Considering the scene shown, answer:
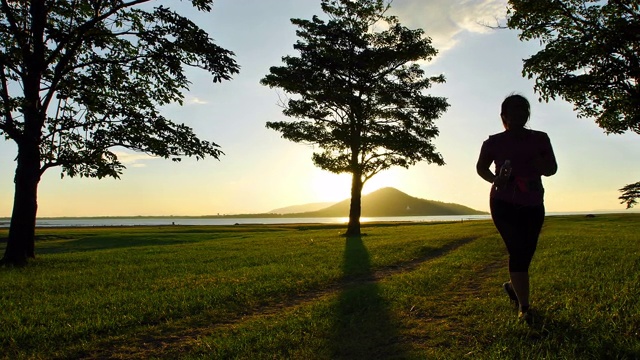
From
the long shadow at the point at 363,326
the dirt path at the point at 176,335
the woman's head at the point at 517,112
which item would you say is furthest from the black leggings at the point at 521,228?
the dirt path at the point at 176,335

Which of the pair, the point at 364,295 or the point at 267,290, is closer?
the point at 364,295

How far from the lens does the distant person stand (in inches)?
201

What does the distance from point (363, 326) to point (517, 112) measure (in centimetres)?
368

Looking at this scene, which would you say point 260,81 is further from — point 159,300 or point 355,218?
point 159,300

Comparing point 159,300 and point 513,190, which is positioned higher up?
point 513,190

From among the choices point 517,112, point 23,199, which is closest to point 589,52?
point 517,112

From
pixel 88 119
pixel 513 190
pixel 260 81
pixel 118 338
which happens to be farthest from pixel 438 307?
pixel 260 81

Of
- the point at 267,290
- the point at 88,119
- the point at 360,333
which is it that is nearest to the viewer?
the point at 360,333

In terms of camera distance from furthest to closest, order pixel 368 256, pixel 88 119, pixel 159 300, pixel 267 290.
→ pixel 88 119 → pixel 368 256 → pixel 267 290 → pixel 159 300

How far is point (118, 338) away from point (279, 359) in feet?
8.88

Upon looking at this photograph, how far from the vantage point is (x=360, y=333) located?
563cm

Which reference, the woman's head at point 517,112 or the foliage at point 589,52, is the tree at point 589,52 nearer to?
the foliage at point 589,52

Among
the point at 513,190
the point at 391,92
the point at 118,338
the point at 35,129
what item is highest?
the point at 391,92

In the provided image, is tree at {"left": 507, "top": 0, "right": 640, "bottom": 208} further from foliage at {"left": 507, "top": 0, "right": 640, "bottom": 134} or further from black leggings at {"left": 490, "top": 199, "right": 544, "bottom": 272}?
black leggings at {"left": 490, "top": 199, "right": 544, "bottom": 272}
